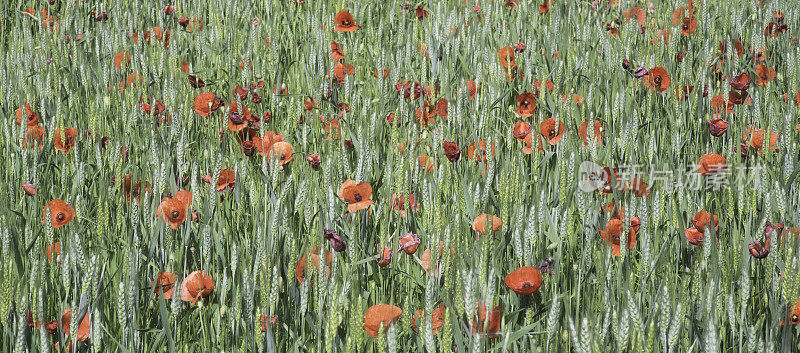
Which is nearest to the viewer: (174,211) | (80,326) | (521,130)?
(80,326)

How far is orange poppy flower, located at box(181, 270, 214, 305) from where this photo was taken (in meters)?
1.06

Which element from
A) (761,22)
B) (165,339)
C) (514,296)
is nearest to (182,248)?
(165,339)

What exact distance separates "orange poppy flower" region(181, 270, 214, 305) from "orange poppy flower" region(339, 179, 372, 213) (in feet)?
0.97

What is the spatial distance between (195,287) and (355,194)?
338mm

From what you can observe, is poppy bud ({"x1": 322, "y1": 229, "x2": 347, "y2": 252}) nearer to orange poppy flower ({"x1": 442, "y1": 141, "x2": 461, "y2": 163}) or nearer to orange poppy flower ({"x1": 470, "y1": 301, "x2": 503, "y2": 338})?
orange poppy flower ({"x1": 470, "y1": 301, "x2": 503, "y2": 338})

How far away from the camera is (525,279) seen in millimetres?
1007

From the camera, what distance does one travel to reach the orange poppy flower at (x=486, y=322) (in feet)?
2.87

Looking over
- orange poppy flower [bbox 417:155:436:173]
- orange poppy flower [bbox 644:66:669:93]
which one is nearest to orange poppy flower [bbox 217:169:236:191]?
orange poppy flower [bbox 417:155:436:173]

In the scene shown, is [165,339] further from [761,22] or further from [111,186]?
[761,22]

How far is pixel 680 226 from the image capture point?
1.22m

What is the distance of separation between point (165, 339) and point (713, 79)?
1.94 metres

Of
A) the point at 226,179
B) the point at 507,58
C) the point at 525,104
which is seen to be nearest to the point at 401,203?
the point at 226,179

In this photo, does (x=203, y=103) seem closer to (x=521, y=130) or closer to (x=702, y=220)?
(x=521, y=130)

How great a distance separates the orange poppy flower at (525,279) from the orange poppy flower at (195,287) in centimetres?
41
